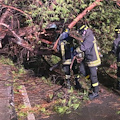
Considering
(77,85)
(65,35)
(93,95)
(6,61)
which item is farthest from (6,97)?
(6,61)

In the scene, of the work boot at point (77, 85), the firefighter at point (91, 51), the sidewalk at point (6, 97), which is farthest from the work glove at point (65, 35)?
the sidewalk at point (6, 97)

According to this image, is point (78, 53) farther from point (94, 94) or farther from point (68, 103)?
point (68, 103)

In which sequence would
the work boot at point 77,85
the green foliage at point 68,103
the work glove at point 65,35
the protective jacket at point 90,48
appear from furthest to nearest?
1. the work boot at point 77,85
2. the work glove at point 65,35
3. the protective jacket at point 90,48
4. the green foliage at point 68,103

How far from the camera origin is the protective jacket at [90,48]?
194 inches

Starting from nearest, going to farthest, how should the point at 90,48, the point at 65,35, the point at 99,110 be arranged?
the point at 99,110, the point at 90,48, the point at 65,35

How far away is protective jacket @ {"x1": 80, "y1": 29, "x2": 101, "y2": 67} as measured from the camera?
4.92m

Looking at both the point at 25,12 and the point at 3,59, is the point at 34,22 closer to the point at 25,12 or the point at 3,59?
the point at 25,12

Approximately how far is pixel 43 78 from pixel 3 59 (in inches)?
124

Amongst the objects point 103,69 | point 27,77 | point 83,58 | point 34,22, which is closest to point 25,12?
point 34,22

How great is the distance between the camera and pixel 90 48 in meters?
5.04

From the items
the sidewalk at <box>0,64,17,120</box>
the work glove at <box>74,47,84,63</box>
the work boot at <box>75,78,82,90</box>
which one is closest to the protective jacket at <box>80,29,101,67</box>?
the work glove at <box>74,47,84,63</box>

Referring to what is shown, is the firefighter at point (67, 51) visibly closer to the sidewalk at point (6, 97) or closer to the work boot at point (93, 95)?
the work boot at point (93, 95)

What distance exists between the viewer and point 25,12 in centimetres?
571

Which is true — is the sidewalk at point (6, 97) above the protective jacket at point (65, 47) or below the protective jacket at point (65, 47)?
below
